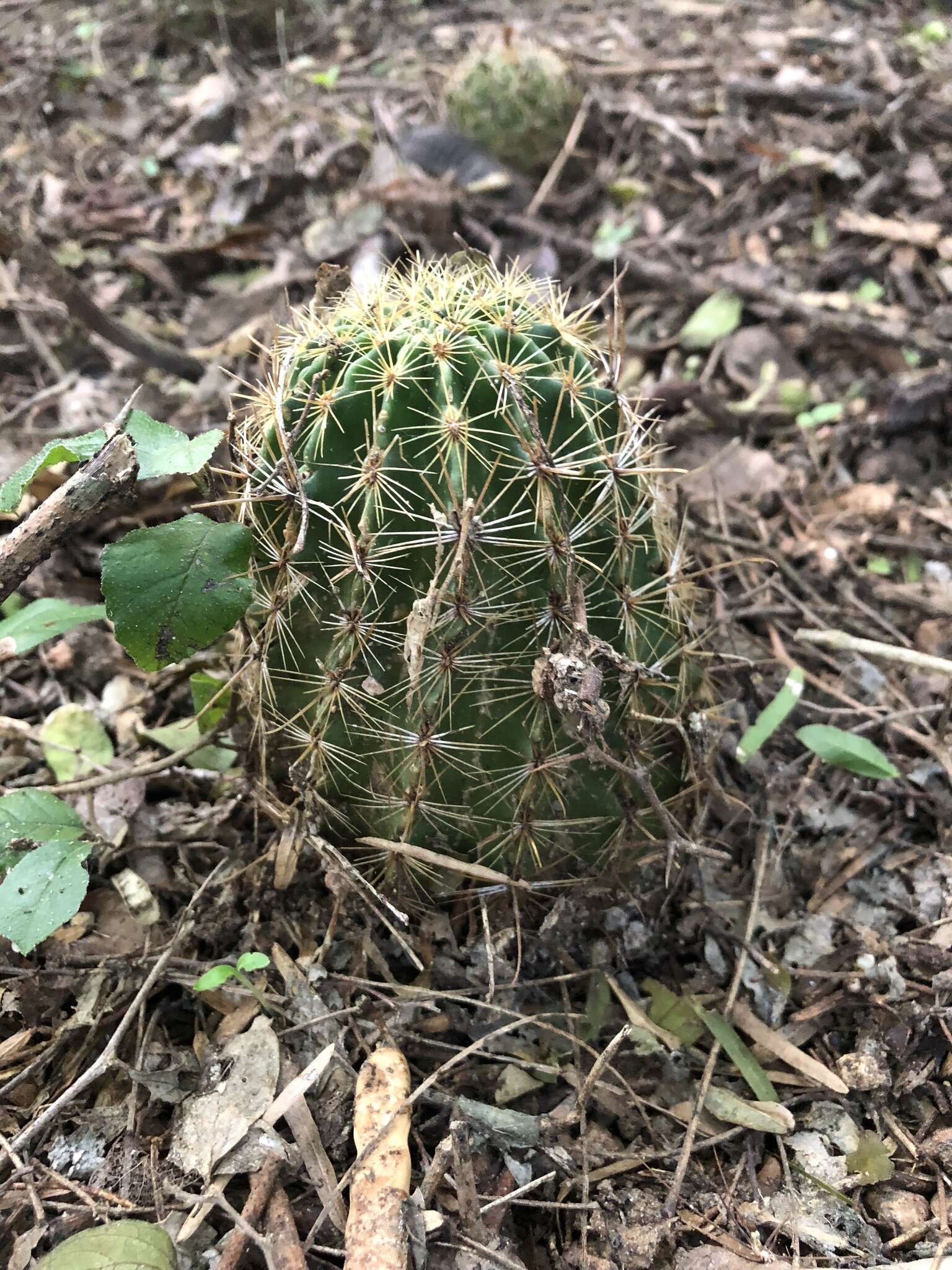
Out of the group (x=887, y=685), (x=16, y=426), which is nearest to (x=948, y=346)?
(x=887, y=685)

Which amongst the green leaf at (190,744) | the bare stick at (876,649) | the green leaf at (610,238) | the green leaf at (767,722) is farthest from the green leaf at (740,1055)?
the green leaf at (610,238)

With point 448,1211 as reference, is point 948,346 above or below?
above

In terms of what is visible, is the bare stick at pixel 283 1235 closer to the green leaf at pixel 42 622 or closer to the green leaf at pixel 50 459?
the green leaf at pixel 42 622

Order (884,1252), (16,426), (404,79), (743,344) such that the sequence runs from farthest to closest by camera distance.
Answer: (404,79) < (743,344) < (16,426) < (884,1252)

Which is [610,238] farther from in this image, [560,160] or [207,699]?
[207,699]

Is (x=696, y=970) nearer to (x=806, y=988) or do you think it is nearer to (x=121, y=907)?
(x=806, y=988)
